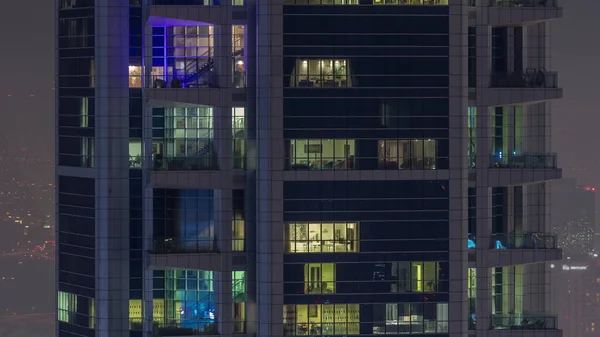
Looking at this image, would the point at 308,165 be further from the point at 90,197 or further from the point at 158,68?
the point at 90,197

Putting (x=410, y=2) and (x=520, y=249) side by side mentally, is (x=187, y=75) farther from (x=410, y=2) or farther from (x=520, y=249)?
(x=520, y=249)

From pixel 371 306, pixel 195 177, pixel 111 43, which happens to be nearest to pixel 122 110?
pixel 111 43

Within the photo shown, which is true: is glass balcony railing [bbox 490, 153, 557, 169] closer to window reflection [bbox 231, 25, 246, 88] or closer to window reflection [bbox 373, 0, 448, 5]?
window reflection [bbox 373, 0, 448, 5]

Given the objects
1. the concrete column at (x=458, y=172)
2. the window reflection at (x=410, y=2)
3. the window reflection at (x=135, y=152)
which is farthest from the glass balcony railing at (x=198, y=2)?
the concrete column at (x=458, y=172)

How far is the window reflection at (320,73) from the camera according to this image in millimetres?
67875

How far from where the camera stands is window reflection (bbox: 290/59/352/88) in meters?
67.9

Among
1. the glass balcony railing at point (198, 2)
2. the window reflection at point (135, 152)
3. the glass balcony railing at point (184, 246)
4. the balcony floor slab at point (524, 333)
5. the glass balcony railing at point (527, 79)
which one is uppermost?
the glass balcony railing at point (198, 2)

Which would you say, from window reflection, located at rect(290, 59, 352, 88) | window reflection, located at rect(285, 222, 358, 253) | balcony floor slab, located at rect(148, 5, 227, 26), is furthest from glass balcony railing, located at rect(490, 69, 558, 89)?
balcony floor slab, located at rect(148, 5, 227, 26)

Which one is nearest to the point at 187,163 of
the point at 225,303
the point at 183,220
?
the point at 183,220

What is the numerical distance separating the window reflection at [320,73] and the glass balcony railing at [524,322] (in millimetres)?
11735

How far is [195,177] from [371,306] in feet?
27.5

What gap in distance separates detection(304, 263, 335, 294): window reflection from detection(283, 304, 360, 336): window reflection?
0.58 m

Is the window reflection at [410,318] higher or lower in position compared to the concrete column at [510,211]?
lower

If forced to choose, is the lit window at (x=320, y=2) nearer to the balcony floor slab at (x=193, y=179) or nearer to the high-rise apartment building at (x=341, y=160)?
the high-rise apartment building at (x=341, y=160)
